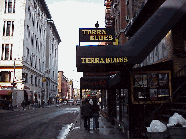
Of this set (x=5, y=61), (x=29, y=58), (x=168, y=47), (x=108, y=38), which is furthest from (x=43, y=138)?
(x=29, y=58)

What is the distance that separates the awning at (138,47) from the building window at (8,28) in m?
45.6

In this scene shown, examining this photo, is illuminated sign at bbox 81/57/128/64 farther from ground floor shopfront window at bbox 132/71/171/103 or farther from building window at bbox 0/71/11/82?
building window at bbox 0/71/11/82

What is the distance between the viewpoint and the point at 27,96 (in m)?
53.0

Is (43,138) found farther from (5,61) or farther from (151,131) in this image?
(5,61)

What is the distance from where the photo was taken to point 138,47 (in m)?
9.33

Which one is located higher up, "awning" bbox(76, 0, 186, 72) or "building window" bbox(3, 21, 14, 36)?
"building window" bbox(3, 21, 14, 36)

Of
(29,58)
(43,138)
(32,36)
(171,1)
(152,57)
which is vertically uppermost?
(32,36)

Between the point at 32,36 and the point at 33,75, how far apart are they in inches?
406

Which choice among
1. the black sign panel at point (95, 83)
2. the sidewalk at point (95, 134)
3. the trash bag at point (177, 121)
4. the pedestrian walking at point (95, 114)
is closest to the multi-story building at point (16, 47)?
the black sign panel at point (95, 83)

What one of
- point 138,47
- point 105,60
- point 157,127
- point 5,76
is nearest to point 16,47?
point 5,76

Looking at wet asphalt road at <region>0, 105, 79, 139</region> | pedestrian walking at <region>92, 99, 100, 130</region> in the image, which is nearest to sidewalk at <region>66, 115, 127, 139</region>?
pedestrian walking at <region>92, 99, 100, 130</region>

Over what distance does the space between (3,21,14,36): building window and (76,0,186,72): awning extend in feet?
150

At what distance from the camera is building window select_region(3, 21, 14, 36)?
51.0m

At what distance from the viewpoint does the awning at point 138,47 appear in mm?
8898
